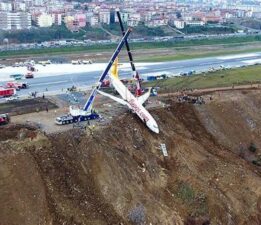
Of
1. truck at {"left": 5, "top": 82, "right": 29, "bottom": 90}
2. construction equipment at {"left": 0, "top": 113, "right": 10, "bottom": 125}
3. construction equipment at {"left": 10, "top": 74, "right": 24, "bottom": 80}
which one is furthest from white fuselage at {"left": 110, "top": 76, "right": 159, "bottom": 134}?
construction equipment at {"left": 10, "top": 74, "right": 24, "bottom": 80}

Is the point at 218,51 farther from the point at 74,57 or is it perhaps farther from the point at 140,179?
the point at 140,179

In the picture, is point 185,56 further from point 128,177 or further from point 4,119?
point 128,177

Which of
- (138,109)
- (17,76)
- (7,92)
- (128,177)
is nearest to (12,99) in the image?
(7,92)

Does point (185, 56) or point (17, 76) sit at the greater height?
point (17, 76)

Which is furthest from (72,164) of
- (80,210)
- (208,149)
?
(208,149)

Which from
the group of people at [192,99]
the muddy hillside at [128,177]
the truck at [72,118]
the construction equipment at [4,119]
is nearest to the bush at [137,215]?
the muddy hillside at [128,177]

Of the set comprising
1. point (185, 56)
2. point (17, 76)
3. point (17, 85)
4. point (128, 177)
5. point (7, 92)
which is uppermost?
point (7, 92)

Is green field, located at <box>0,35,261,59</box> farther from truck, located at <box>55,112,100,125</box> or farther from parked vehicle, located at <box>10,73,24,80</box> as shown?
truck, located at <box>55,112,100,125</box>
